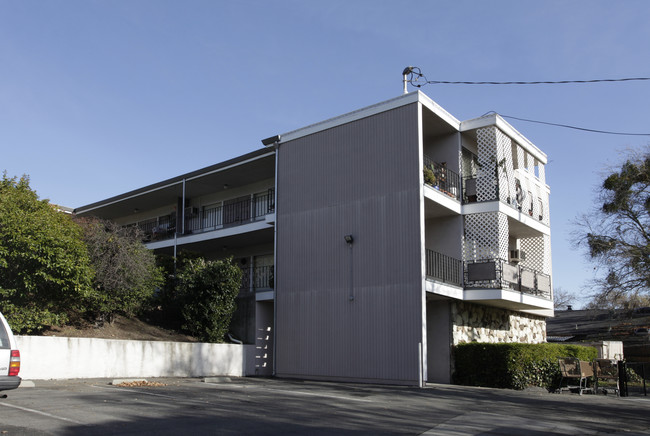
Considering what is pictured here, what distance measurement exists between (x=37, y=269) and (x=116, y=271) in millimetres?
2727

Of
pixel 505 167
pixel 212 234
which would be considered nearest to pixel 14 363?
pixel 212 234

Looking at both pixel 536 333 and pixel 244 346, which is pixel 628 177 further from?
pixel 244 346

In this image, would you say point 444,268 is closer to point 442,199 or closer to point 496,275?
point 496,275

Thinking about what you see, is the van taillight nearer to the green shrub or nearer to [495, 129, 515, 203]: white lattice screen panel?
the green shrub

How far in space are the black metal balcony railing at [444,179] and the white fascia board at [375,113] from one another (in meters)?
1.42

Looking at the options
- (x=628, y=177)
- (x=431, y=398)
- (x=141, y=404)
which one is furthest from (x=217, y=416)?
(x=628, y=177)

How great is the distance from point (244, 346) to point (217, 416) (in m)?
11.1

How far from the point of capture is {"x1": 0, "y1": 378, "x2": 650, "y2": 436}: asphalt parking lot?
7684 millimetres

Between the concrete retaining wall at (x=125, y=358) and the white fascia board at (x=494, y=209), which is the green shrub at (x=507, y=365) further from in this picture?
the concrete retaining wall at (x=125, y=358)

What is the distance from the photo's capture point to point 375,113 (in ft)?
61.2

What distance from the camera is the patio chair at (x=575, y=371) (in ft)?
50.0

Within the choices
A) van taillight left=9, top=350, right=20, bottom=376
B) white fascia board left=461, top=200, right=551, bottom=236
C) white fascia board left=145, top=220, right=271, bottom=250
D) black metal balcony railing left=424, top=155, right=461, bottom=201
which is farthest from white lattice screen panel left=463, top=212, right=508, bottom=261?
van taillight left=9, top=350, right=20, bottom=376

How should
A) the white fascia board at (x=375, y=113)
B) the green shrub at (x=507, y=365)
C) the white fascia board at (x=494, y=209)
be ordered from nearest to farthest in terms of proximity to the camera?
the green shrub at (x=507, y=365), the white fascia board at (x=375, y=113), the white fascia board at (x=494, y=209)

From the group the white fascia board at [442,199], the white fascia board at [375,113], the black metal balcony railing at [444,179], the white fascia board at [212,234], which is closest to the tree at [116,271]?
the white fascia board at [212,234]
